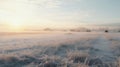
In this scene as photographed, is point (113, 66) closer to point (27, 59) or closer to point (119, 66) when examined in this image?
point (119, 66)

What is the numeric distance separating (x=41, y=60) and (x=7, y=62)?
5.42ft

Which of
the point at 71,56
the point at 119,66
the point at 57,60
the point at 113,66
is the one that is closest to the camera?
the point at 119,66

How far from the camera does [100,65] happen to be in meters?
9.35

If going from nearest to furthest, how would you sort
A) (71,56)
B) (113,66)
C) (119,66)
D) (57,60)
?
(119,66) < (113,66) < (57,60) < (71,56)

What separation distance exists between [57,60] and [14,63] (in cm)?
207

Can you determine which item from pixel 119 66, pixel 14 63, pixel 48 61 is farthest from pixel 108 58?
pixel 14 63

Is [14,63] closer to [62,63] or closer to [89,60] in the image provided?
[62,63]

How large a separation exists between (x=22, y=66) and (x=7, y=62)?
32.6 inches

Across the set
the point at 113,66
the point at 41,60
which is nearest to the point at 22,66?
the point at 41,60

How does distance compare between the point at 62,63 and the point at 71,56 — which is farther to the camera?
the point at 71,56

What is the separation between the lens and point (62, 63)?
9.11 m

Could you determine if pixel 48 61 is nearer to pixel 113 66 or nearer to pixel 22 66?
pixel 22 66

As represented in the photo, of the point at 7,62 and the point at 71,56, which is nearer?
the point at 7,62

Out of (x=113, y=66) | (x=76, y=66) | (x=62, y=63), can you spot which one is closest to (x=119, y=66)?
(x=113, y=66)
